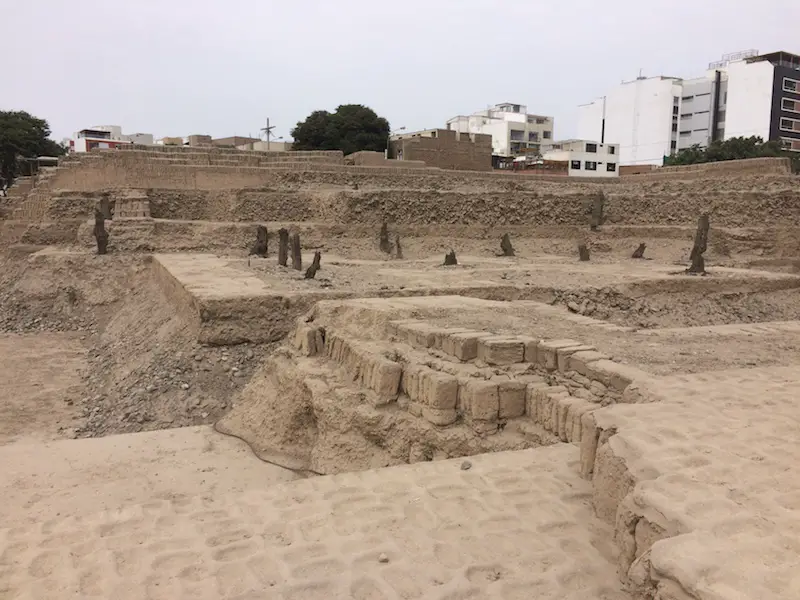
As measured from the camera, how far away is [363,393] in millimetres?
5293

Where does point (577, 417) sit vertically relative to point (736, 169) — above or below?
below

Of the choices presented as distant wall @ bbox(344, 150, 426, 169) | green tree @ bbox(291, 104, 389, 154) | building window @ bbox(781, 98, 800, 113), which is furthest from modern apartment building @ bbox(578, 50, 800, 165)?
distant wall @ bbox(344, 150, 426, 169)

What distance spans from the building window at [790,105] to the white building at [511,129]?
61.0 feet

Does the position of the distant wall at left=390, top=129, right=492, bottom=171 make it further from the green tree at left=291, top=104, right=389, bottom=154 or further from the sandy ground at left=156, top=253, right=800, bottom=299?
the sandy ground at left=156, top=253, right=800, bottom=299

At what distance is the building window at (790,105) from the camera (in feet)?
152

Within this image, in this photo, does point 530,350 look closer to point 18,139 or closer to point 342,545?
point 342,545

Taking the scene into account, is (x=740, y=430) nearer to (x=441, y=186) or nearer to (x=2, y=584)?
(x=2, y=584)

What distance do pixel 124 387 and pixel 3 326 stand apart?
606 centimetres

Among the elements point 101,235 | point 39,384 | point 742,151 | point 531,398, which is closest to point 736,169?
point 742,151

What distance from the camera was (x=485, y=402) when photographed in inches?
174

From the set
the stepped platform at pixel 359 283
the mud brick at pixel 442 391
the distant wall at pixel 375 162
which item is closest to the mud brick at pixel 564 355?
the mud brick at pixel 442 391

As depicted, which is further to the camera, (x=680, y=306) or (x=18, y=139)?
(x=18, y=139)

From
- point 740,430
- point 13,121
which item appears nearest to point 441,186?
point 740,430

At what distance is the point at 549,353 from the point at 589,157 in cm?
4510
